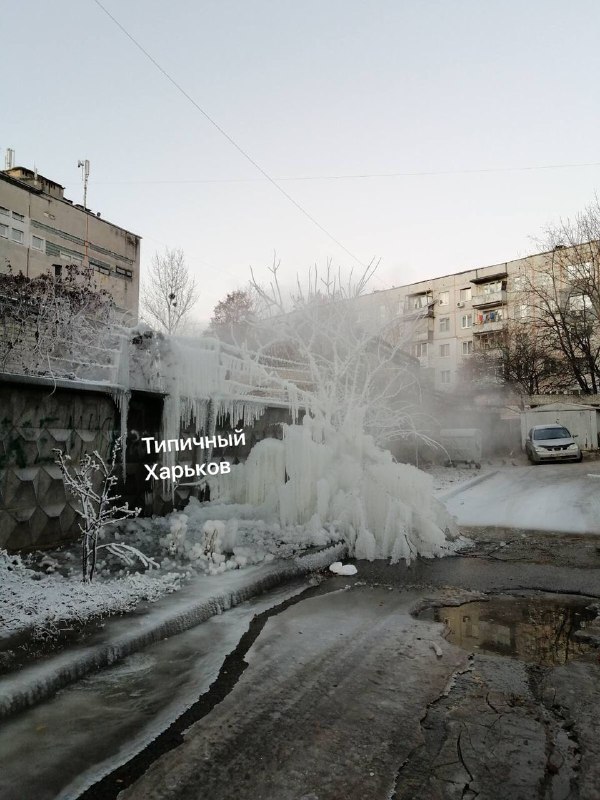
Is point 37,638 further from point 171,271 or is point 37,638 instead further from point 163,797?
point 171,271

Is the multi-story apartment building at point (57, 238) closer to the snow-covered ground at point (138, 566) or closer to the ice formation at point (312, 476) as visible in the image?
the ice formation at point (312, 476)

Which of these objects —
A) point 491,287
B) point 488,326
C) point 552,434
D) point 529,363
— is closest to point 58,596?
point 552,434

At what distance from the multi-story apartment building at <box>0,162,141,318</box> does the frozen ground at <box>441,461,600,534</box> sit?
1821 cm

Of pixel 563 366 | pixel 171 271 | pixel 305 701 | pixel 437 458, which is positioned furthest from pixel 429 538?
pixel 563 366

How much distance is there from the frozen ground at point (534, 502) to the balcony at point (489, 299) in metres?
34.9

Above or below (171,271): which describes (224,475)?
below

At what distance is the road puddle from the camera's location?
12.2ft

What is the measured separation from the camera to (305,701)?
2973 mm

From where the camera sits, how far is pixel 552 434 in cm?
2191

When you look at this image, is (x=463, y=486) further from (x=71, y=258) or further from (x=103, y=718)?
(x=71, y=258)

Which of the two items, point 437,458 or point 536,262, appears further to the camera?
point 536,262

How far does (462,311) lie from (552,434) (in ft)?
109

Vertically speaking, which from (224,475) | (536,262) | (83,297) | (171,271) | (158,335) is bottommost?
(224,475)

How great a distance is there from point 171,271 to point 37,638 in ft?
100
